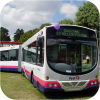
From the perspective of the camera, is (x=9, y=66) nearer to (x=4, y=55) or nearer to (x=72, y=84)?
(x=4, y=55)

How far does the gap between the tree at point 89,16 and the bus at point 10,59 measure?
17.3m

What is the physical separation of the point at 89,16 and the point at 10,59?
19.0m

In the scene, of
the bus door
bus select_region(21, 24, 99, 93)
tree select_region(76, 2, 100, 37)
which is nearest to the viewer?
bus select_region(21, 24, 99, 93)

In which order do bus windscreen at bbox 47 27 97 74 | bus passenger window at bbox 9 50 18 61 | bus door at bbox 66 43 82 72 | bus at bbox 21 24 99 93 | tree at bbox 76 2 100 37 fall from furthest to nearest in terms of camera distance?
tree at bbox 76 2 100 37 → bus passenger window at bbox 9 50 18 61 → bus door at bbox 66 43 82 72 → bus windscreen at bbox 47 27 97 74 → bus at bbox 21 24 99 93

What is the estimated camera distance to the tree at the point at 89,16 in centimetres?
3059

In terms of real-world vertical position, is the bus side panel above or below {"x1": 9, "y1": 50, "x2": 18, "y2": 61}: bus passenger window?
below

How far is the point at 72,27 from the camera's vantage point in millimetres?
7719

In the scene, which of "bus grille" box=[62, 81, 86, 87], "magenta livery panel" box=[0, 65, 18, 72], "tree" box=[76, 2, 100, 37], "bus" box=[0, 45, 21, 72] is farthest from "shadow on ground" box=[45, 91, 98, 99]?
"tree" box=[76, 2, 100, 37]

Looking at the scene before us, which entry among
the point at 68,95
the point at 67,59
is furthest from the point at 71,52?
the point at 68,95

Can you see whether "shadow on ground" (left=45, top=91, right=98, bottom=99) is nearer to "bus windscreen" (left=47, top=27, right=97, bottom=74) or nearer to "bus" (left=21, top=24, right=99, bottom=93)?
"bus" (left=21, top=24, right=99, bottom=93)

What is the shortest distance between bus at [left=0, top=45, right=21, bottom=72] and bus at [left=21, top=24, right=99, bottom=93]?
32.2 ft

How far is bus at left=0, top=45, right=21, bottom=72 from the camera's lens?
17.1m

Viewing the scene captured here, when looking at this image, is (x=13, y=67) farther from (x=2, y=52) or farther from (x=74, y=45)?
(x=74, y=45)

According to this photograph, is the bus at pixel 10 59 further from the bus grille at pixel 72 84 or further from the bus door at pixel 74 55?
the bus grille at pixel 72 84
